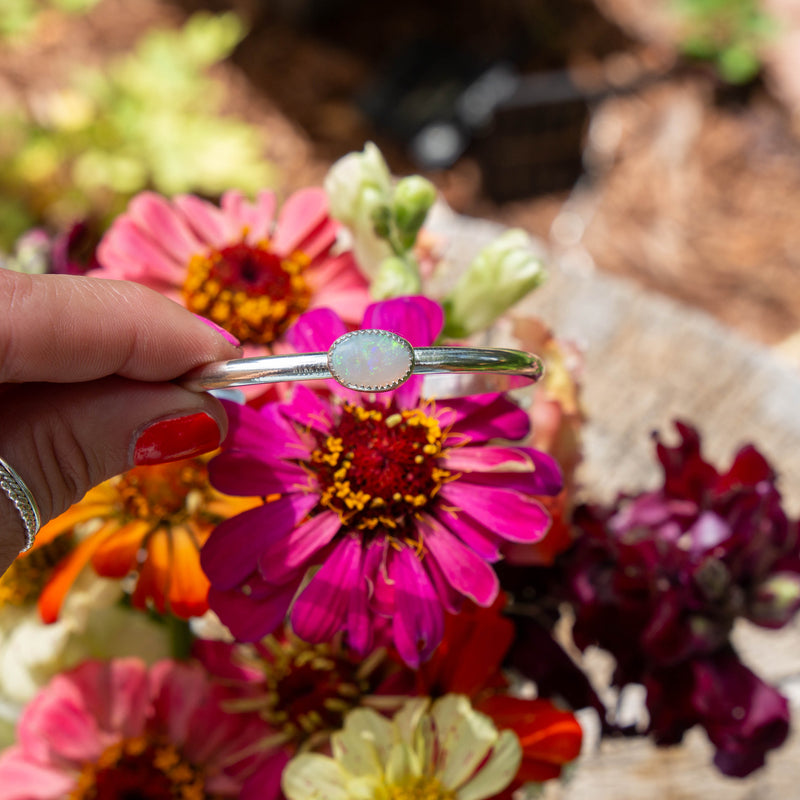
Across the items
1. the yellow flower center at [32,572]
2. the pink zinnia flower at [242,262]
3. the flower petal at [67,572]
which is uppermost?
→ the pink zinnia flower at [242,262]

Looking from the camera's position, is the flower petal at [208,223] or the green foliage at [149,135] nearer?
the flower petal at [208,223]

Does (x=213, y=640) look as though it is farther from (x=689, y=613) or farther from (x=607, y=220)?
(x=607, y=220)

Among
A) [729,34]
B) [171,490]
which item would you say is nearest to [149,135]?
[171,490]

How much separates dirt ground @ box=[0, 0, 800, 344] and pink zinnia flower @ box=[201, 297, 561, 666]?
134cm

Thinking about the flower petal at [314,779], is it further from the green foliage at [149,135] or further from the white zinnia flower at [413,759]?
the green foliage at [149,135]

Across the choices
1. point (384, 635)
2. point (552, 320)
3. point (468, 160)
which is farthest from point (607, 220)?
point (384, 635)

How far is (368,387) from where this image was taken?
337 millimetres

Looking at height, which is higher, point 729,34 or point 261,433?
point 261,433

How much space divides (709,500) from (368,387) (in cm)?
22

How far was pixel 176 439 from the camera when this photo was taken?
0.36 meters

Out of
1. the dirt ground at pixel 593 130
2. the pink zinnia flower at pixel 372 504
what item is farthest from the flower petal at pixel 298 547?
the dirt ground at pixel 593 130

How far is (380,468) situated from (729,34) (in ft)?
6.14

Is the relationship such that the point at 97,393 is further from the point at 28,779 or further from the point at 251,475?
the point at 28,779

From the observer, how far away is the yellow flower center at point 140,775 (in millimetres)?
448
